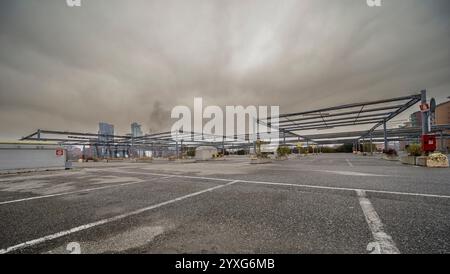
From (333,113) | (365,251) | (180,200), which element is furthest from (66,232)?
(333,113)

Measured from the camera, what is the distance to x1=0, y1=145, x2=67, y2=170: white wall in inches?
452

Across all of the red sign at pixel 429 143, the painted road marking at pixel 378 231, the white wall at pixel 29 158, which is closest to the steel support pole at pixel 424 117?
the red sign at pixel 429 143

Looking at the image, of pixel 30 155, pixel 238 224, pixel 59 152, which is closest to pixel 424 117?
pixel 238 224

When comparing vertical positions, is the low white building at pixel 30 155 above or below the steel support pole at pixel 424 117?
below

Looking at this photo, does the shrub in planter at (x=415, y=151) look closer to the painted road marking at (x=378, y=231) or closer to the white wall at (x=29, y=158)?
the painted road marking at (x=378, y=231)

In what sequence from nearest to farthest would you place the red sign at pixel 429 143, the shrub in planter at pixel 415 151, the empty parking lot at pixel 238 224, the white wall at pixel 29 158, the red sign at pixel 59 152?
1. the empty parking lot at pixel 238 224
2. the red sign at pixel 429 143
3. the white wall at pixel 29 158
4. the shrub in planter at pixel 415 151
5. the red sign at pixel 59 152

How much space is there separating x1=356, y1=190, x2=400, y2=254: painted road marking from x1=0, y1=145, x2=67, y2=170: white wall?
19141 mm

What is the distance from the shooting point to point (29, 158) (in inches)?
493

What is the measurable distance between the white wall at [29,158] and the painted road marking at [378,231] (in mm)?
19141

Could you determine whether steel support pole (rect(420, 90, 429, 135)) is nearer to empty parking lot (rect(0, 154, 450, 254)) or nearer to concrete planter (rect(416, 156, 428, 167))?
concrete planter (rect(416, 156, 428, 167))

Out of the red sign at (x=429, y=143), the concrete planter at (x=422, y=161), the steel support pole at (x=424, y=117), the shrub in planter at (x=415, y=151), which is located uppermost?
the steel support pole at (x=424, y=117)

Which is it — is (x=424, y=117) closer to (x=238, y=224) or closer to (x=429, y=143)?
(x=429, y=143)

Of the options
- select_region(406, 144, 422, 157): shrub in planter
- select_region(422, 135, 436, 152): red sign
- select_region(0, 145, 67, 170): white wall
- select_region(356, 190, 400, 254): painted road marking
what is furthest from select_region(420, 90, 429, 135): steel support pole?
select_region(0, 145, 67, 170): white wall

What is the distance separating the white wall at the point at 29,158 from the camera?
11.5 m
